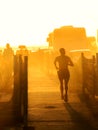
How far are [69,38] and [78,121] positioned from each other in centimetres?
4128

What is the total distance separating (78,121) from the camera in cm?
1048

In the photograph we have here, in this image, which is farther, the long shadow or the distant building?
the distant building

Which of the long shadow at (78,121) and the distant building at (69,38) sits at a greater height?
the distant building at (69,38)

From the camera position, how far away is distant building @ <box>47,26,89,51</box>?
4972 centimetres

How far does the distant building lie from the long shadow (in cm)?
3670

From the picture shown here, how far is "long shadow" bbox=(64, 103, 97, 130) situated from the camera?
962 cm

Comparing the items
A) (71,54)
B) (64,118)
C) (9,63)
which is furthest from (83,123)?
(71,54)

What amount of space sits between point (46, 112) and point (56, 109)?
72 centimetres

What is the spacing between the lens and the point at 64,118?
1096 cm

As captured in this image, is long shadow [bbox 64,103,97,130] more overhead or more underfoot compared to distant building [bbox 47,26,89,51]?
more underfoot

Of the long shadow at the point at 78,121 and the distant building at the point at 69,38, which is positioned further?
the distant building at the point at 69,38

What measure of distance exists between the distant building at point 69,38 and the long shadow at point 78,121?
36.7 meters

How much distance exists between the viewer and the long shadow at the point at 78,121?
962 centimetres

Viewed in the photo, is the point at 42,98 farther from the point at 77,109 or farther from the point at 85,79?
the point at 77,109
